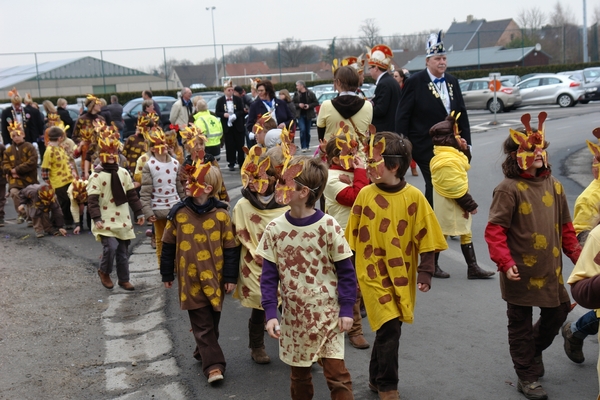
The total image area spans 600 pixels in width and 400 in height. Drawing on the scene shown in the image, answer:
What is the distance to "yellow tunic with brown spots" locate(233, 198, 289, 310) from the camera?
203 inches

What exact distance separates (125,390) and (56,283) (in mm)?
3421

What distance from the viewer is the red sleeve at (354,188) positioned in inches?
210

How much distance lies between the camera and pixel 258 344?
17.7ft

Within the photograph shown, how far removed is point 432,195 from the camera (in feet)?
25.3

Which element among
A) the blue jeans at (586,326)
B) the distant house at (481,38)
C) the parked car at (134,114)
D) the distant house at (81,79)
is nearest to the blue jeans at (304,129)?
the parked car at (134,114)

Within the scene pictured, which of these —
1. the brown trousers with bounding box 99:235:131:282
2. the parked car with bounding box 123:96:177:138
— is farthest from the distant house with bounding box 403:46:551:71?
the brown trousers with bounding box 99:235:131:282

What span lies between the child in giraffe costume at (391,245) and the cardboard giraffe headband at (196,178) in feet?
4.13

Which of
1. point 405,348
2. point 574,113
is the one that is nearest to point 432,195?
point 405,348

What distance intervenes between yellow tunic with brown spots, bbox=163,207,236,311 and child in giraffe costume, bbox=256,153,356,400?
1.04 metres

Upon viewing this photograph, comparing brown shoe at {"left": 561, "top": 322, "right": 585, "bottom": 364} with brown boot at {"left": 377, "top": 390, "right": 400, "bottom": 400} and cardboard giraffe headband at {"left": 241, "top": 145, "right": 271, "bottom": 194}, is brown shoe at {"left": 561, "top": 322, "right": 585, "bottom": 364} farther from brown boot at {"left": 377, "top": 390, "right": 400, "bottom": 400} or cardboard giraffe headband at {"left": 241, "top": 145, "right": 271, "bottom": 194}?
cardboard giraffe headband at {"left": 241, "top": 145, "right": 271, "bottom": 194}

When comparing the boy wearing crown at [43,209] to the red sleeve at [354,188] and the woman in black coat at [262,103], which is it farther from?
the red sleeve at [354,188]

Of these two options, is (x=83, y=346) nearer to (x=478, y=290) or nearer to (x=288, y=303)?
(x=288, y=303)

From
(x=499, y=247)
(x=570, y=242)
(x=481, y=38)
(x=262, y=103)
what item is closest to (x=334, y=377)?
(x=499, y=247)

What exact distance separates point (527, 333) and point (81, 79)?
131 feet
